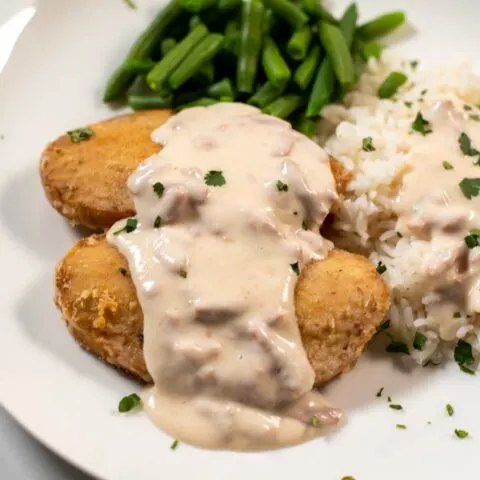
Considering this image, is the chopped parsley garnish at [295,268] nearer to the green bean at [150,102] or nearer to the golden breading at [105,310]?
the golden breading at [105,310]

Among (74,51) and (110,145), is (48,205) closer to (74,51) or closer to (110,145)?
(110,145)

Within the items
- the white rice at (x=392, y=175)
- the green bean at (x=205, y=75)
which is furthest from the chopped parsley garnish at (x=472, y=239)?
the green bean at (x=205, y=75)

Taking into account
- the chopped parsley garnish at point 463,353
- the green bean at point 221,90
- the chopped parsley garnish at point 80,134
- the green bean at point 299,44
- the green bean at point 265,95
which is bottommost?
the chopped parsley garnish at point 463,353

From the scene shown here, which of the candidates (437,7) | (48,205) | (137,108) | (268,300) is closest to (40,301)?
(48,205)

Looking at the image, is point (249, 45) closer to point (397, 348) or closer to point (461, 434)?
point (397, 348)

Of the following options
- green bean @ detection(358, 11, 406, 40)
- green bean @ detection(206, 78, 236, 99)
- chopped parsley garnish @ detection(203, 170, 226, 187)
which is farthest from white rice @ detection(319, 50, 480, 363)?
chopped parsley garnish @ detection(203, 170, 226, 187)

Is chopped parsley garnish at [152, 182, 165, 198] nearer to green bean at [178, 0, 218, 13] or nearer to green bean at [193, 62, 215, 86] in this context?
green bean at [193, 62, 215, 86]
